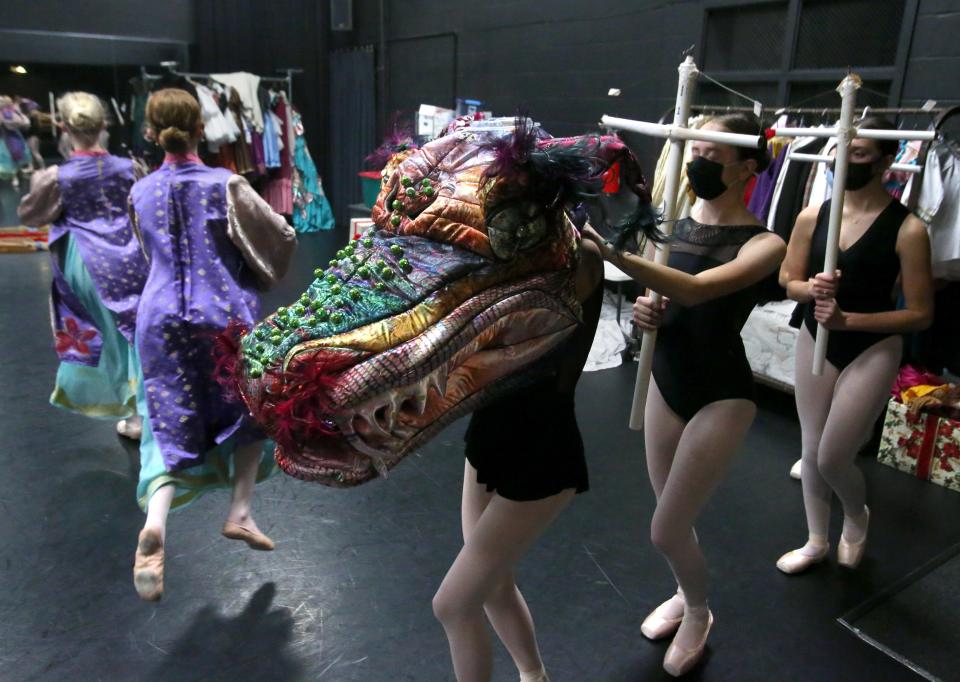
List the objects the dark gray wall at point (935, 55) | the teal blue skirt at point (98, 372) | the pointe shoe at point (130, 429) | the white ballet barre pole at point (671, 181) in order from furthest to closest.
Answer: the dark gray wall at point (935, 55) < the pointe shoe at point (130, 429) < the teal blue skirt at point (98, 372) < the white ballet barre pole at point (671, 181)

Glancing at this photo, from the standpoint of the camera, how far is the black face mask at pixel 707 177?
73.8 inches

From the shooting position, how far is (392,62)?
8.83 m

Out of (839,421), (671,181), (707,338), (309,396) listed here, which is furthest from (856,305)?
(309,396)

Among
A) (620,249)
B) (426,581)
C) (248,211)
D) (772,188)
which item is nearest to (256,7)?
(772,188)

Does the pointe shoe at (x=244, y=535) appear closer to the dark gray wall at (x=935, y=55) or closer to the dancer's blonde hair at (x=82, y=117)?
the dancer's blonde hair at (x=82, y=117)

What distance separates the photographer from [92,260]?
300 centimetres

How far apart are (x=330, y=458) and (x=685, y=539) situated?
114 cm

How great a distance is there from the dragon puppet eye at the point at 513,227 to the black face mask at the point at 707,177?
0.76 m

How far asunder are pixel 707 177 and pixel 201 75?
7.56m

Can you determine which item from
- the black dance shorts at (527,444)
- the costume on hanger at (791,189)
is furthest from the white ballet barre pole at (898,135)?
the costume on hanger at (791,189)

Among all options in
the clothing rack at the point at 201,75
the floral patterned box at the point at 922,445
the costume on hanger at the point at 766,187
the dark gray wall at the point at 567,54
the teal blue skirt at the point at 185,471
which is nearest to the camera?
the teal blue skirt at the point at 185,471

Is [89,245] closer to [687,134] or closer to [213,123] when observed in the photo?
[687,134]

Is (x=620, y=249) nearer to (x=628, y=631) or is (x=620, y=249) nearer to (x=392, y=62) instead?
(x=628, y=631)

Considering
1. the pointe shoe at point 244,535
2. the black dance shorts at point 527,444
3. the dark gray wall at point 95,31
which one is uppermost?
the dark gray wall at point 95,31
